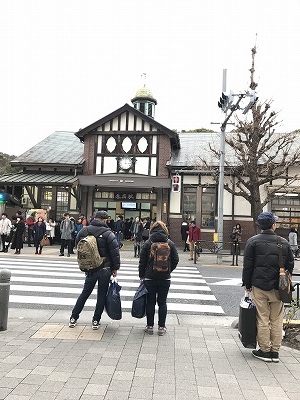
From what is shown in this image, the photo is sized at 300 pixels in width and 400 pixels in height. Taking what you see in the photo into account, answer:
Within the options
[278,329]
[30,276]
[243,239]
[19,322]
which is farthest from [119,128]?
[278,329]

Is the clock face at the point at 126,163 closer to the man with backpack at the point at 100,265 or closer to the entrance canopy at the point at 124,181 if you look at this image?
the entrance canopy at the point at 124,181

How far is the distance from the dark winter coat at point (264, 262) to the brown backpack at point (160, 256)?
3.76 ft

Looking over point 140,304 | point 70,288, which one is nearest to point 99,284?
point 140,304

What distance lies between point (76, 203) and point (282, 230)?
1250 centimetres

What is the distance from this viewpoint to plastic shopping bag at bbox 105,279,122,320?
532 centimetres

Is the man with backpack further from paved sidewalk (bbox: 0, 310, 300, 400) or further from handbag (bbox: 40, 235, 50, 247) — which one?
handbag (bbox: 40, 235, 50, 247)

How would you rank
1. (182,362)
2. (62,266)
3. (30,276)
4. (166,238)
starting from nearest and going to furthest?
(182,362)
(166,238)
(30,276)
(62,266)

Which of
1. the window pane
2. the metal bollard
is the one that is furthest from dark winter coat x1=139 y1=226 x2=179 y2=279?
the window pane

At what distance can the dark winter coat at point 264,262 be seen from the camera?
176 inches

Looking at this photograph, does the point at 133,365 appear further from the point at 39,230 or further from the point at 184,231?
the point at 184,231

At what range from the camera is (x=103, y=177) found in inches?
840

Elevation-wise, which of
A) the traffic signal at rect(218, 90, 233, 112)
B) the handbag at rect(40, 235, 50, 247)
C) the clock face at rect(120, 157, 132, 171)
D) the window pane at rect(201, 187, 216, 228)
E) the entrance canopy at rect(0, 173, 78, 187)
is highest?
the traffic signal at rect(218, 90, 233, 112)

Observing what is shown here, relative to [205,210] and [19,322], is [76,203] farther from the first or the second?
[19,322]

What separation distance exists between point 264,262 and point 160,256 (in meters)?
1.45
